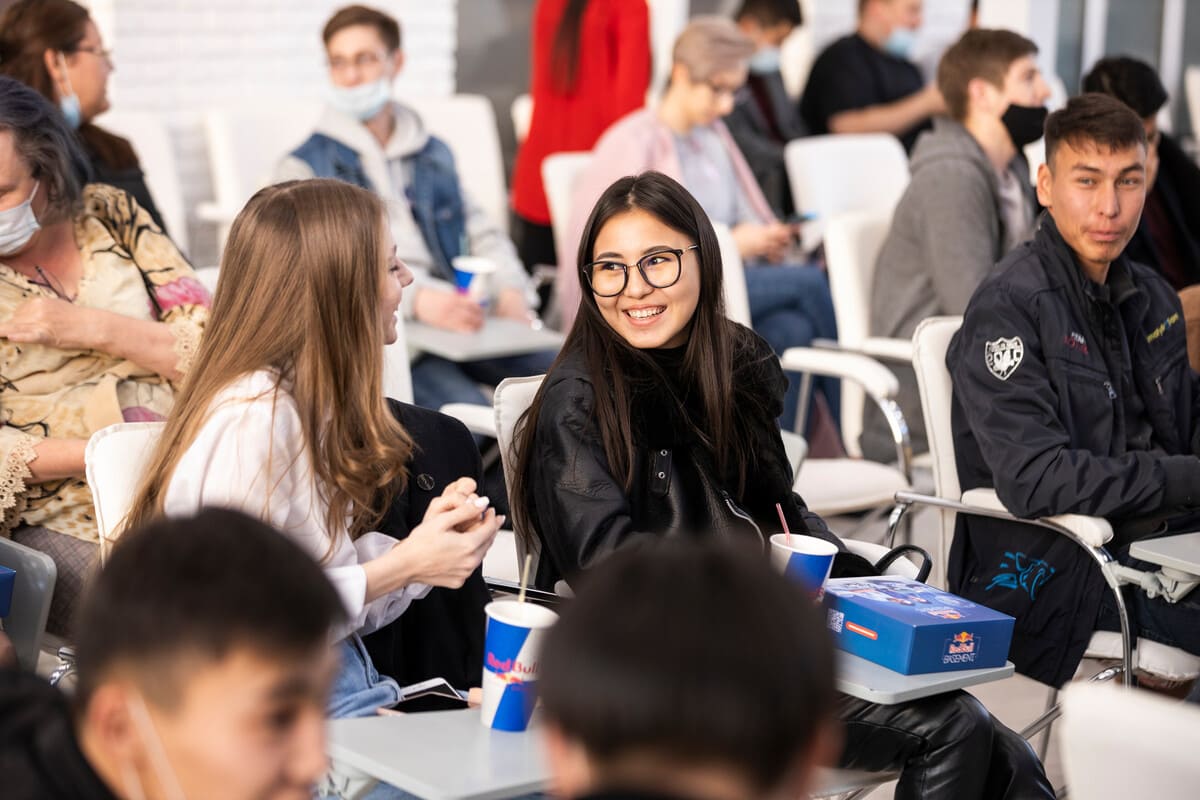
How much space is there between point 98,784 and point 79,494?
55.0 inches

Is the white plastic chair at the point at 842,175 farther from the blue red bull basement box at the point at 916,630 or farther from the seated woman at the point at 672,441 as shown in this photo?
the blue red bull basement box at the point at 916,630

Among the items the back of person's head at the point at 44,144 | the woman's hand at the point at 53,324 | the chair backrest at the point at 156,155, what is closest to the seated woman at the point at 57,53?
the chair backrest at the point at 156,155

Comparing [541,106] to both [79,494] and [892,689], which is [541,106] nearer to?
[79,494]

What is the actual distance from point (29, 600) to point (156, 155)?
2590mm

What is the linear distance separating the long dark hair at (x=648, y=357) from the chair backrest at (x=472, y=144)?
2679 millimetres

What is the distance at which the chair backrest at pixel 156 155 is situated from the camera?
438cm

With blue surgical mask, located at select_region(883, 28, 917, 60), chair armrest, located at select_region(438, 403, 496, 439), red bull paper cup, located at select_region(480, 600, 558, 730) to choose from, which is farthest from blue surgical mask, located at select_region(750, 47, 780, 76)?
red bull paper cup, located at select_region(480, 600, 558, 730)

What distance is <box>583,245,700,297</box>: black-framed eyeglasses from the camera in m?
2.26

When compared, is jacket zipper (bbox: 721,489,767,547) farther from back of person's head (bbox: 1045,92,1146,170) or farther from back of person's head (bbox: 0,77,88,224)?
back of person's head (bbox: 0,77,88,224)

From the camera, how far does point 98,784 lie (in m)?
1.06

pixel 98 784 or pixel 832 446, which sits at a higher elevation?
pixel 98 784

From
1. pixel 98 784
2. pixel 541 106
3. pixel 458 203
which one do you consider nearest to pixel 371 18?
pixel 458 203

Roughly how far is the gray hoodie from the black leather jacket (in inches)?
57.6

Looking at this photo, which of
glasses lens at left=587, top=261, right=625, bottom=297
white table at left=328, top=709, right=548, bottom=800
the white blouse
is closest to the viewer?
white table at left=328, top=709, right=548, bottom=800
